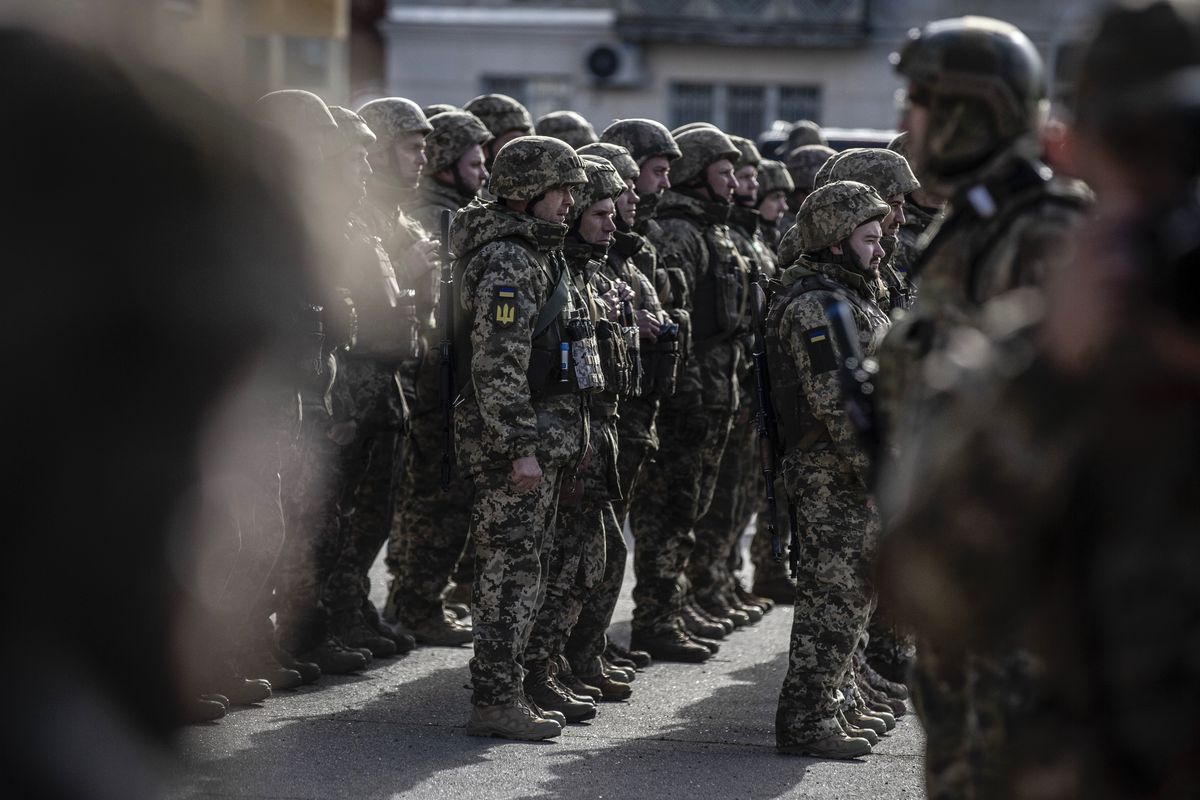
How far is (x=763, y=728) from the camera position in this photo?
729 cm

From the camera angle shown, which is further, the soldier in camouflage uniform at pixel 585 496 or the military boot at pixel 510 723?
the soldier in camouflage uniform at pixel 585 496

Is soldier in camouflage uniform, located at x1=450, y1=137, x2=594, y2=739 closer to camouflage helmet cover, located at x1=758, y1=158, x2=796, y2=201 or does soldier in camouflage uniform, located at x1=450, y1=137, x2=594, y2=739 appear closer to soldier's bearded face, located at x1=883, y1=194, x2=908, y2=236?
soldier's bearded face, located at x1=883, y1=194, x2=908, y2=236

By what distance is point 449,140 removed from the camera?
9.20 metres

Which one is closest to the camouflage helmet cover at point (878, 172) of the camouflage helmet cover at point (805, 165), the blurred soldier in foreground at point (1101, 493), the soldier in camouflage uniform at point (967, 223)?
the camouflage helmet cover at point (805, 165)

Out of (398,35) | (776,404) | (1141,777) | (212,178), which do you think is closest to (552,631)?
(776,404)

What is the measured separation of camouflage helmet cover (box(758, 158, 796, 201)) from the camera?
1069 cm

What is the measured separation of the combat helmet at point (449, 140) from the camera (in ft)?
30.2

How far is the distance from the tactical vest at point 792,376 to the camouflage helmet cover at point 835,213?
16 centimetres

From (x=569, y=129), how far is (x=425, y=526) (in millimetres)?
2880

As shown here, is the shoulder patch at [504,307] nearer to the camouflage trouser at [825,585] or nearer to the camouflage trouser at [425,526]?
the camouflage trouser at [825,585]

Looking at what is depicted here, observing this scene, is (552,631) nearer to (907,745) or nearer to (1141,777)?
(907,745)

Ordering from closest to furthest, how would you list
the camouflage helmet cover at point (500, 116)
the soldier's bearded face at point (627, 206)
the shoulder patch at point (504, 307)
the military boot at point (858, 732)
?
1. the shoulder patch at point (504, 307)
2. the military boot at point (858, 732)
3. the soldier's bearded face at point (627, 206)
4. the camouflage helmet cover at point (500, 116)

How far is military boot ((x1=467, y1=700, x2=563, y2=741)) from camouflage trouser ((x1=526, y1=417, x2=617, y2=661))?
45 cm

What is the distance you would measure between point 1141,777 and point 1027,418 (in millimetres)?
518
